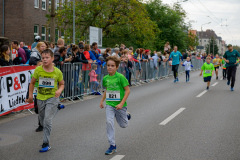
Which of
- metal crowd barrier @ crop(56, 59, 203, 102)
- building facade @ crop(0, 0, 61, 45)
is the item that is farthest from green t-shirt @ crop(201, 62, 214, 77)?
building facade @ crop(0, 0, 61, 45)

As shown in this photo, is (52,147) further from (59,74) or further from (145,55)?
(145,55)

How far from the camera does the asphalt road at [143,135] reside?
582 centimetres

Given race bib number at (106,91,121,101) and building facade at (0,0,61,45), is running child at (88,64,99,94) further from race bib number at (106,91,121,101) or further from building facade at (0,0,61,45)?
building facade at (0,0,61,45)

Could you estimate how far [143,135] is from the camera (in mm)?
7242

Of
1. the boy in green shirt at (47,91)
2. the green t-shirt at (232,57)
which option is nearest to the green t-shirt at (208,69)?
the green t-shirt at (232,57)

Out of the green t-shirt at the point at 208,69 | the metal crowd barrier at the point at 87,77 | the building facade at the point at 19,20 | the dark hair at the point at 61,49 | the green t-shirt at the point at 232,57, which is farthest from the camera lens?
the building facade at the point at 19,20

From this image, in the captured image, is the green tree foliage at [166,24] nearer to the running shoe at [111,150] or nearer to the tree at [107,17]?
the tree at [107,17]

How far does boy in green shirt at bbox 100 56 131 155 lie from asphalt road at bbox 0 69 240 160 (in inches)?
14.5

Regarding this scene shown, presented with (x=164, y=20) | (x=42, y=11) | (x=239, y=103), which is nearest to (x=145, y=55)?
(x=239, y=103)

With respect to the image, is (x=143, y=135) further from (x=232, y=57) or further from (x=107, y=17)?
(x=107, y=17)

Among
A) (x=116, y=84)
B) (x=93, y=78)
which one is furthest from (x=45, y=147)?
(x=93, y=78)

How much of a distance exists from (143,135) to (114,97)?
157 cm

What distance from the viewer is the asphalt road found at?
582cm

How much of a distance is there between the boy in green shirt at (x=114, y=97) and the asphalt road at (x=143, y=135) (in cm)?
37
